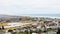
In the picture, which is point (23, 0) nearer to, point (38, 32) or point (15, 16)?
point (15, 16)

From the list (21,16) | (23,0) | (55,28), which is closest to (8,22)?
(21,16)

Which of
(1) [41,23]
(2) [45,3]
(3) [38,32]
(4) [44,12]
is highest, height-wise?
(2) [45,3]

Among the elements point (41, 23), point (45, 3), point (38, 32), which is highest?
point (45, 3)

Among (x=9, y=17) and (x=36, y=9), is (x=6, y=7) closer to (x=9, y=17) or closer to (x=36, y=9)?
(x=9, y=17)

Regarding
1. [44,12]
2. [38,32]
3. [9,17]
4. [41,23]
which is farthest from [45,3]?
[9,17]

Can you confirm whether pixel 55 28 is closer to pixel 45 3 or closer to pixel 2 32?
pixel 45 3

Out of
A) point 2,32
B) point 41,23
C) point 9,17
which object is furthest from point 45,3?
point 2,32

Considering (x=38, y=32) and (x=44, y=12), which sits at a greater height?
(x=44, y=12)
